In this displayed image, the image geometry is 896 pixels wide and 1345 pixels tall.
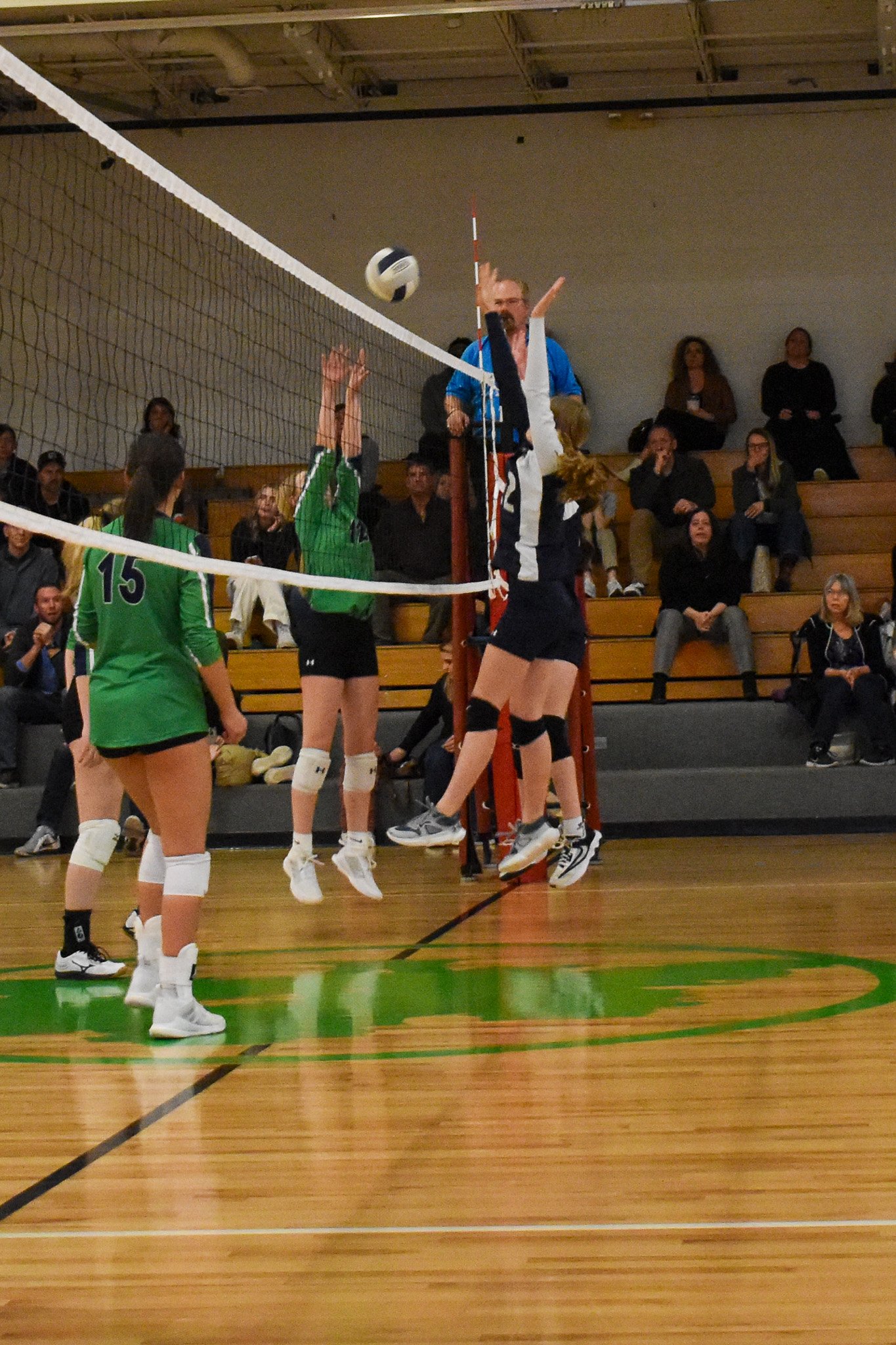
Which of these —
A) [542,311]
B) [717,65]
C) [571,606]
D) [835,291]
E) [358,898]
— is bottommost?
[358,898]

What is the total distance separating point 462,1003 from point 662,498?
8.93 m

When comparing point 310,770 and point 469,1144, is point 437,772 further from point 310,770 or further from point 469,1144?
point 469,1144

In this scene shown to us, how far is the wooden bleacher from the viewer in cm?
1245

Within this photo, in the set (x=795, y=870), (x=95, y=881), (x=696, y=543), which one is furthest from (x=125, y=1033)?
(x=696, y=543)

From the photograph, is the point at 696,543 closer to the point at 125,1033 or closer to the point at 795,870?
the point at 795,870

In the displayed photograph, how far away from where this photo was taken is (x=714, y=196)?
16016 mm

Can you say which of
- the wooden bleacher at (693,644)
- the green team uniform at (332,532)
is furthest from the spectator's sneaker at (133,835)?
the green team uniform at (332,532)

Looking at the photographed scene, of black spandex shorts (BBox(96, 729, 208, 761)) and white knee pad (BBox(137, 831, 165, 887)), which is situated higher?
black spandex shorts (BBox(96, 729, 208, 761))

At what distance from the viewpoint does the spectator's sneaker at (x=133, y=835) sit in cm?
1139

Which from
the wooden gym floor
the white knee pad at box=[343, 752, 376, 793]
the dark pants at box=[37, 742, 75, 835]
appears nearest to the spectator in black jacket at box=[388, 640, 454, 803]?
the dark pants at box=[37, 742, 75, 835]

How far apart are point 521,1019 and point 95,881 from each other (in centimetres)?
174

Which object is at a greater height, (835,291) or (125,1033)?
(835,291)

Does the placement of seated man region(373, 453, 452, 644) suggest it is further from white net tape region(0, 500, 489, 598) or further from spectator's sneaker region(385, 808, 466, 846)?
white net tape region(0, 500, 489, 598)

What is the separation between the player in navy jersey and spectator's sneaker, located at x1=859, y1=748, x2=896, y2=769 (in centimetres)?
539
